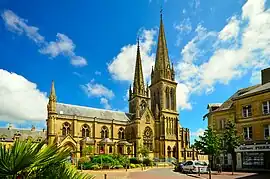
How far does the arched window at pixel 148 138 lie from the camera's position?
228 ft

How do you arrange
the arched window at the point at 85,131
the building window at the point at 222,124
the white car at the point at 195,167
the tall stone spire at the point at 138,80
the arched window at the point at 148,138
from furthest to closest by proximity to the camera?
1. the tall stone spire at the point at 138,80
2. the arched window at the point at 148,138
3. the arched window at the point at 85,131
4. the building window at the point at 222,124
5. the white car at the point at 195,167

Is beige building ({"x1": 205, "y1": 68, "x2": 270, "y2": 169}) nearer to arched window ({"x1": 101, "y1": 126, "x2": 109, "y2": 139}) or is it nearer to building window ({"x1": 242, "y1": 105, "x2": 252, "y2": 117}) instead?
building window ({"x1": 242, "y1": 105, "x2": 252, "y2": 117})

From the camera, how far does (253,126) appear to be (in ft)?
108

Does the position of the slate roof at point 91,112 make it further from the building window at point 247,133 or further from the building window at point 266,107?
the building window at point 266,107

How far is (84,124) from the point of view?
2608 inches

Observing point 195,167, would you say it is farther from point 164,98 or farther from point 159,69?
point 159,69

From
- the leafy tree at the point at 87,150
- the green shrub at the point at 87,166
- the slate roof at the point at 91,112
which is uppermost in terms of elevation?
the slate roof at the point at 91,112

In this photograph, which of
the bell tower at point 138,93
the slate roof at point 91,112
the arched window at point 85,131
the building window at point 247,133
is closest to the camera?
the building window at point 247,133

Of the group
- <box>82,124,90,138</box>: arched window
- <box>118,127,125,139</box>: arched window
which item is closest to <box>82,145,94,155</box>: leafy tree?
<box>82,124,90,138</box>: arched window

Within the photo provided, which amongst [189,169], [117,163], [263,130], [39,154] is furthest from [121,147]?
[39,154]

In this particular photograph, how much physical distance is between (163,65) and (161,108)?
1215 centimetres

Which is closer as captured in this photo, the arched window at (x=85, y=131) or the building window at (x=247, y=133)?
the building window at (x=247, y=133)

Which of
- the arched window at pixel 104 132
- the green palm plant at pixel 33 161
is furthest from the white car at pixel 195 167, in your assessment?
the arched window at pixel 104 132

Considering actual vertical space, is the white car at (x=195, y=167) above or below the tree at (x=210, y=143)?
below
